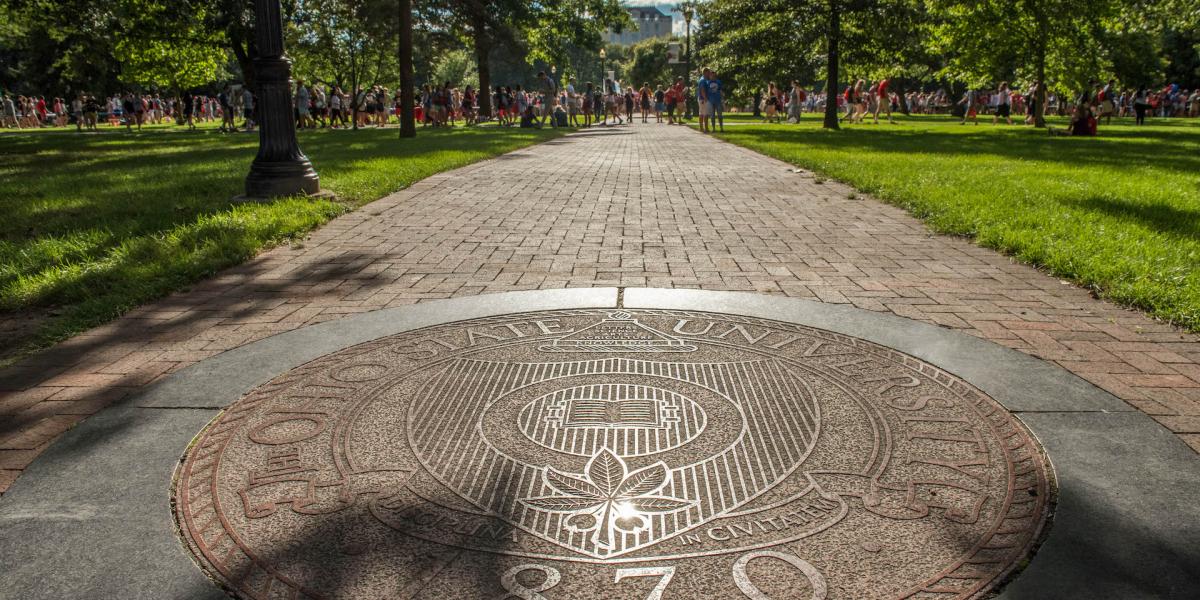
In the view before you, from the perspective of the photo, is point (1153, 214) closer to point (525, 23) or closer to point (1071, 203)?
point (1071, 203)

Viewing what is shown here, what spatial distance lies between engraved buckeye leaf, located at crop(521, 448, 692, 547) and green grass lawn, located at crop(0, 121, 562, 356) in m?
3.21

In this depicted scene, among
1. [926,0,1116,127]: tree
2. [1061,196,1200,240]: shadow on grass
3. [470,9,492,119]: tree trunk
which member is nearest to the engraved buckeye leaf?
[1061,196,1200,240]: shadow on grass

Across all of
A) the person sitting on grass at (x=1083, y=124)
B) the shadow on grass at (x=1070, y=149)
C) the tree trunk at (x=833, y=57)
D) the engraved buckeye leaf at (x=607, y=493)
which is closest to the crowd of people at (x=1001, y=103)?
the person sitting on grass at (x=1083, y=124)

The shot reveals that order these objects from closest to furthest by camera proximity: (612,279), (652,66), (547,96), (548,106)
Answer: (612,279)
(547,96)
(548,106)
(652,66)

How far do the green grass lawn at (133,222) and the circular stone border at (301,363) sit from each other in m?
1.55

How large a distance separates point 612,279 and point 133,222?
196 inches

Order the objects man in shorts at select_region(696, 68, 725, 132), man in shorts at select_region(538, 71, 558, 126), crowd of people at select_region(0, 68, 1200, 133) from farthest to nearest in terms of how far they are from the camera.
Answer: man in shorts at select_region(538, 71, 558, 126), crowd of people at select_region(0, 68, 1200, 133), man in shorts at select_region(696, 68, 725, 132)

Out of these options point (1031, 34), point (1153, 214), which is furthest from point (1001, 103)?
point (1153, 214)

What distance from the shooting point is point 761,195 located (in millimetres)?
9305

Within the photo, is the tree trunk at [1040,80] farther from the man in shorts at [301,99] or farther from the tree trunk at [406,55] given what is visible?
the man in shorts at [301,99]

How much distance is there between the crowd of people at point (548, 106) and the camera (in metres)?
29.1

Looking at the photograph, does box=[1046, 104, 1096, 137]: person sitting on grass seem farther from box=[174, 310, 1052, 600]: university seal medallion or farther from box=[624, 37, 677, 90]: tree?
box=[624, 37, 677, 90]: tree

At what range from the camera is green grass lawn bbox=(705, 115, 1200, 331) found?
483 cm

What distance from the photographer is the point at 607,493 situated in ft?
7.43
